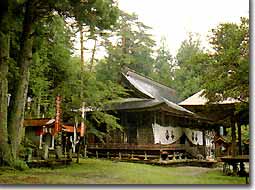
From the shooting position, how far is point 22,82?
353 cm

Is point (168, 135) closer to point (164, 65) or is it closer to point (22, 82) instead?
point (164, 65)

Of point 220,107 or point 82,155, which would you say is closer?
point 220,107

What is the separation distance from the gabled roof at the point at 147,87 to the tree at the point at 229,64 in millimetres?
416

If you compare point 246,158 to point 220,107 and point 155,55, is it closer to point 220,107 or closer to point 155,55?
point 220,107

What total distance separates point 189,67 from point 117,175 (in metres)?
1.08

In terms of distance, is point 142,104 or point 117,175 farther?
point 142,104

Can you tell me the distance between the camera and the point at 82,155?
356 cm

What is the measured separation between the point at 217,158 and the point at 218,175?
16.7 inches

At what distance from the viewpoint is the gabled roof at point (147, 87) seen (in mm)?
3472

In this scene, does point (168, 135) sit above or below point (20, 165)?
above

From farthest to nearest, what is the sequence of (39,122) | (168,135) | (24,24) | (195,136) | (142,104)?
(142,104) → (168,135) → (195,136) → (39,122) → (24,24)

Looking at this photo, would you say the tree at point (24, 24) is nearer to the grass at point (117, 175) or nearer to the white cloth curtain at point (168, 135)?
the grass at point (117, 175)

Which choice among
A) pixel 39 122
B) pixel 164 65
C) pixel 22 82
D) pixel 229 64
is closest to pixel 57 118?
pixel 39 122

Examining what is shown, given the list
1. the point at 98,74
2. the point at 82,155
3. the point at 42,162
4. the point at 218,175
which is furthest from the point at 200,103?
the point at 42,162
